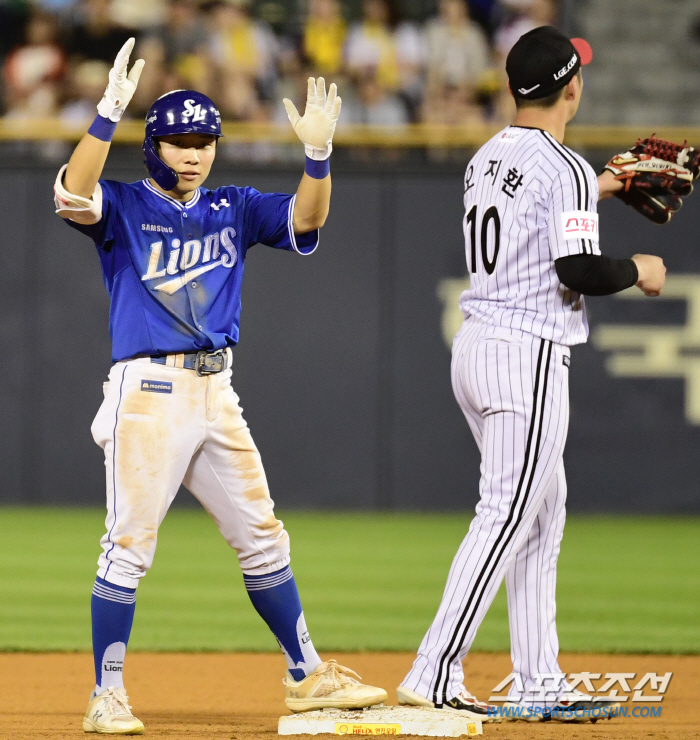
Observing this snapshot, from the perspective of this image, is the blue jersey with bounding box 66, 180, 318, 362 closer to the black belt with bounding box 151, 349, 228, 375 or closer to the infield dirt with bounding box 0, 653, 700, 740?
the black belt with bounding box 151, 349, 228, 375

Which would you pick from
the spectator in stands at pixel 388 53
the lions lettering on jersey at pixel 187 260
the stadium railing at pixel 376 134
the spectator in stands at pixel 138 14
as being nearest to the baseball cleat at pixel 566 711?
the lions lettering on jersey at pixel 187 260

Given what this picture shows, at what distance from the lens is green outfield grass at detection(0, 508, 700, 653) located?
5574mm

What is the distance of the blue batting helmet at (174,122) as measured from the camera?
3604 millimetres

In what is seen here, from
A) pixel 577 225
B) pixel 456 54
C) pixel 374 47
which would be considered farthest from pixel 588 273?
pixel 374 47

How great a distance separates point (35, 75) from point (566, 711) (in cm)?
901

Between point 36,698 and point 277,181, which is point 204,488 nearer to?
point 36,698

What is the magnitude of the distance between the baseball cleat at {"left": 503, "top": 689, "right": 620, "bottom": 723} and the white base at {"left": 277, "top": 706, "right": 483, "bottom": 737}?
0.37 meters

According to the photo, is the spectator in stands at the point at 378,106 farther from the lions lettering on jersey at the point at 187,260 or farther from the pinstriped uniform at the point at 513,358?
the pinstriped uniform at the point at 513,358

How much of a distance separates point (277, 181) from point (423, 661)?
7.69 m

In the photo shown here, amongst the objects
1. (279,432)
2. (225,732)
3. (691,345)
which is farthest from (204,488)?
(691,345)

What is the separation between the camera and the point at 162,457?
351 cm

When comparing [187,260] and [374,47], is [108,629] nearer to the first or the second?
[187,260]

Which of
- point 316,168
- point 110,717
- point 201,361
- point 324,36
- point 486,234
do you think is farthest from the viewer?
point 324,36

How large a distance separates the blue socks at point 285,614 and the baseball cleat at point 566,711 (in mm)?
611
